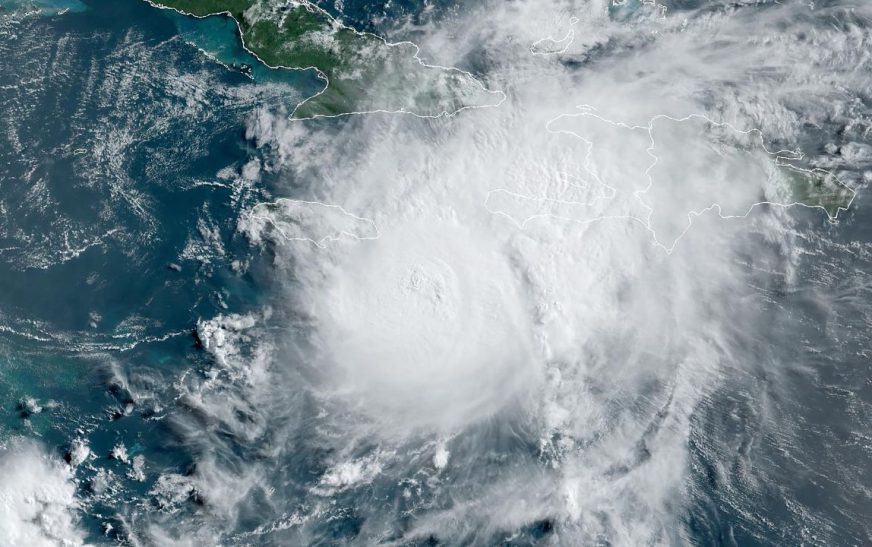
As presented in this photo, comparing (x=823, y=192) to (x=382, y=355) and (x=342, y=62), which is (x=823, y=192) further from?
(x=342, y=62)

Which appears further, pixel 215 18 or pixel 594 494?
pixel 215 18

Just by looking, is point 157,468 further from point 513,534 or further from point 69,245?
point 513,534

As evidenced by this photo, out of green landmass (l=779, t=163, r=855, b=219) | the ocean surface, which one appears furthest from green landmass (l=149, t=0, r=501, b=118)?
green landmass (l=779, t=163, r=855, b=219)

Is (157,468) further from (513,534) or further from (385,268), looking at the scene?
(513,534)

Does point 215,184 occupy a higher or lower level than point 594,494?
higher

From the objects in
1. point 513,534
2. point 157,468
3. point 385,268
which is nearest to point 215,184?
point 385,268

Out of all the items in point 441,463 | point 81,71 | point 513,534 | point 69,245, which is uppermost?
point 81,71

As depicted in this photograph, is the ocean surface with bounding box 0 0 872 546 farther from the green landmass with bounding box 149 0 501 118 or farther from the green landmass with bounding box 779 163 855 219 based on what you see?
the green landmass with bounding box 149 0 501 118

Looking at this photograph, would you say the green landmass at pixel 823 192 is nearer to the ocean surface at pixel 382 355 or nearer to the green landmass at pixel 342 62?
the ocean surface at pixel 382 355
